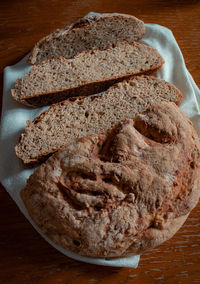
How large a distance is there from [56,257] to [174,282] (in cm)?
78

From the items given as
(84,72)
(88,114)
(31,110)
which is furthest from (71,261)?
(84,72)

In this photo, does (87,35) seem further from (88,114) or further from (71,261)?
(71,261)

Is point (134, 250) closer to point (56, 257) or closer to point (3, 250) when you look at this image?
point (56, 257)

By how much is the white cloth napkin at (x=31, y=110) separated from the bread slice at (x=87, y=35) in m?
0.16

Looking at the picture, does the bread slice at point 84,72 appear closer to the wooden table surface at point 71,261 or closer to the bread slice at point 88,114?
the bread slice at point 88,114

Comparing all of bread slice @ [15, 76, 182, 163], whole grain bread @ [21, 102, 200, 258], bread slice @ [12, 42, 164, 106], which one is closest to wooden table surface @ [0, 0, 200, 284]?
whole grain bread @ [21, 102, 200, 258]

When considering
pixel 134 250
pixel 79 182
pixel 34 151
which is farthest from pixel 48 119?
pixel 134 250

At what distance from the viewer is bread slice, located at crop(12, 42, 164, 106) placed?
92.9 inches

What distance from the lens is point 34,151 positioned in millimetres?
2141

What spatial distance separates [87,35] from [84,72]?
389mm

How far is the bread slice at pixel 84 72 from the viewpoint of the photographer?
7.74 feet

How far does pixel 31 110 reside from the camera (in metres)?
2.39

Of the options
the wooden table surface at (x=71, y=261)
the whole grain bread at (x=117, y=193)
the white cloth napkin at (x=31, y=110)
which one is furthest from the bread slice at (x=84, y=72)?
the wooden table surface at (x=71, y=261)

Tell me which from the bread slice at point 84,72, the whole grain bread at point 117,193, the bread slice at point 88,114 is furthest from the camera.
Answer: the bread slice at point 84,72
